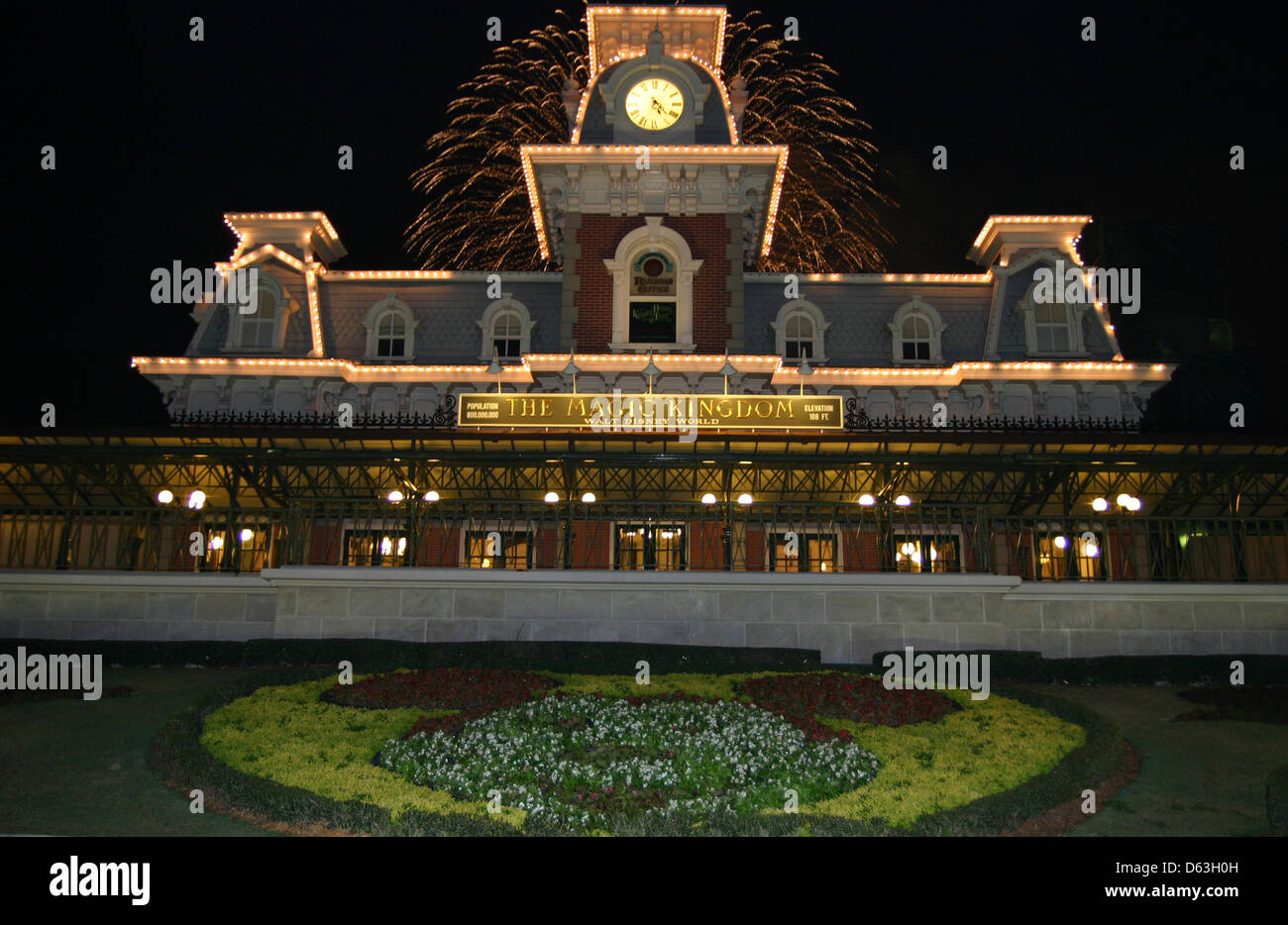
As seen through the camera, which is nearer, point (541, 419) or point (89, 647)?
point (89, 647)

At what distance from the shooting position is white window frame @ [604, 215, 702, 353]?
90.0ft

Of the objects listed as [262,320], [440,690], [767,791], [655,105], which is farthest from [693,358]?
[767,791]

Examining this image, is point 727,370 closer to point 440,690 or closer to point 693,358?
point 693,358

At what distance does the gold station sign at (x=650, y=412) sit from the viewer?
888 inches

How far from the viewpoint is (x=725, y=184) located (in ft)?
94.3

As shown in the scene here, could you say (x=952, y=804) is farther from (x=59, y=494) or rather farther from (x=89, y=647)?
(x=59, y=494)

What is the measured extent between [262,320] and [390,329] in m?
3.96

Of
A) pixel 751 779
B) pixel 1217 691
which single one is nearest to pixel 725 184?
pixel 1217 691

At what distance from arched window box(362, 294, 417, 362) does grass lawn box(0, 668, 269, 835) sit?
1629 centimetres

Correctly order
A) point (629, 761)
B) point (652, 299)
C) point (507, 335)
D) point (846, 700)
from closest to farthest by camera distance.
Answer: point (629, 761) < point (846, 700) < point (652, 299) < point (507, 335)

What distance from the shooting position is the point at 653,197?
2888 centimetres

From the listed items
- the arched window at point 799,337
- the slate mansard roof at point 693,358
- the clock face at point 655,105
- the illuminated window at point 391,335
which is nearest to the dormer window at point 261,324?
the slate mansard roof at point 693,358
